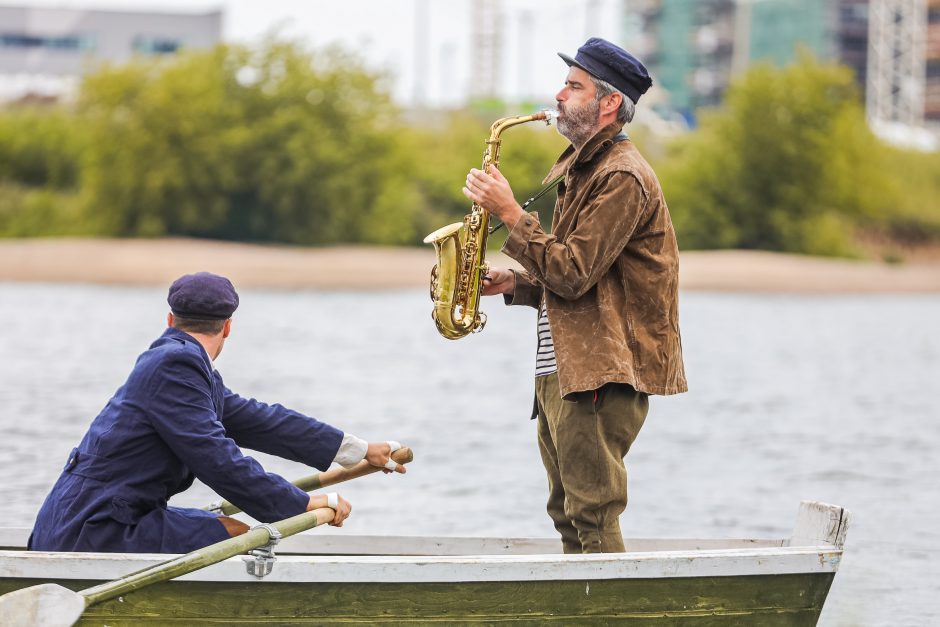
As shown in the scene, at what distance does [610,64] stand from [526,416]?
1140cm

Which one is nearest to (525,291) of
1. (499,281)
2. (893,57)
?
(499,281)

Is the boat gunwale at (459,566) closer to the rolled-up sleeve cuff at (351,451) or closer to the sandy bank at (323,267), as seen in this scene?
the rolled-up sleeve cuff at (351,451)

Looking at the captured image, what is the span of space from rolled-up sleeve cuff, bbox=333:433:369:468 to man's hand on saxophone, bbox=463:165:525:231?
3.12 feet

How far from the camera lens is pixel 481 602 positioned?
5.02 meters

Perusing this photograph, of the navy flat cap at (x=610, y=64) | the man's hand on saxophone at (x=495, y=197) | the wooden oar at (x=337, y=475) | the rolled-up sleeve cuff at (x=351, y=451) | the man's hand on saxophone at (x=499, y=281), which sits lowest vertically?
the wooden oar at (x=337, y=475)

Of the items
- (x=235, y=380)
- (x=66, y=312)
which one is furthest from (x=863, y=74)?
(x=235, y=380)

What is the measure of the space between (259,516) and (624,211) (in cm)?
156

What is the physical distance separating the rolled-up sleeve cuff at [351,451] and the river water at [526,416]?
3.22 metres

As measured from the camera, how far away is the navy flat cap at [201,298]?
193 inches

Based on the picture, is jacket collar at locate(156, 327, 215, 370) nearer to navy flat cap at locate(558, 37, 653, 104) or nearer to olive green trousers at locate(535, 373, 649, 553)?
olive green trousers at locate(535, 373, 649, 553)

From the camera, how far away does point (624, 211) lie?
4.98m

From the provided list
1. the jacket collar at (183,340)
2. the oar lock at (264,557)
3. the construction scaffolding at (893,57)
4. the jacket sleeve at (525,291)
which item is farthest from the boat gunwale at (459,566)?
the construction scaffolding at (893,57)

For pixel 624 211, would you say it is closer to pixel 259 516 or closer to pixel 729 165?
pixel 259 516

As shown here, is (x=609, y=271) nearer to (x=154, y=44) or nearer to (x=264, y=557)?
(x=264, y=557)
